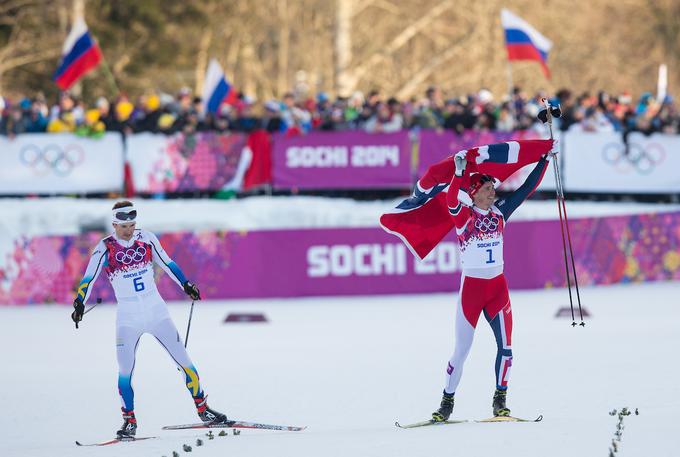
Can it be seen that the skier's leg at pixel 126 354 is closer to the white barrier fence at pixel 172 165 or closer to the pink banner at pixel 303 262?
the pink banner at pixel 303 262

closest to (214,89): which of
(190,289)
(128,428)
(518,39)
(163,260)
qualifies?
(518,39)

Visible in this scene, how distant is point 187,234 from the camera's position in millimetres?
21844

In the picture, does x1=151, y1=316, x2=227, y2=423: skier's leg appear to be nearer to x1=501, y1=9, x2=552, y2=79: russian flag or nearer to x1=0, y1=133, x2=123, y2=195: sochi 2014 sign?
x1=0, y1=133, x2=123, y2=195: sochi 2014 sign

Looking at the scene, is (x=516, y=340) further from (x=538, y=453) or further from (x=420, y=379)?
(x=538, y=453)

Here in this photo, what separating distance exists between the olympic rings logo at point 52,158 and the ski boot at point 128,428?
41.9 feet

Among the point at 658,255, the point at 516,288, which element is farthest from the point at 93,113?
the point at 658,255

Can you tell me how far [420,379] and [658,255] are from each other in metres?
9.18

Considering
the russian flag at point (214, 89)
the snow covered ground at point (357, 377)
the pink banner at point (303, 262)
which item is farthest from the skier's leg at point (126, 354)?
the russian flag at point (214, 89)

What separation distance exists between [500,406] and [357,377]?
3.58 metres

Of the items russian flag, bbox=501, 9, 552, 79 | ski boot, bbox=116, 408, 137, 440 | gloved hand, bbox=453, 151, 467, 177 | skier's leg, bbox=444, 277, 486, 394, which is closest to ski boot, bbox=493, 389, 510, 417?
skier's leg, bbox=444, 277, 486, 394

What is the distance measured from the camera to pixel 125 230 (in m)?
12.2

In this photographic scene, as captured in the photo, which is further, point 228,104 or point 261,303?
point 228,104

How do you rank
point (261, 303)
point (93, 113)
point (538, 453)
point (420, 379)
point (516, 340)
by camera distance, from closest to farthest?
point (538, 453) → point (420, 379) → point (516, 340) → point (261, 303) → point (93, 113)

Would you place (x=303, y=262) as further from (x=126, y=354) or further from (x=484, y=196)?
(x=484, y=196)
